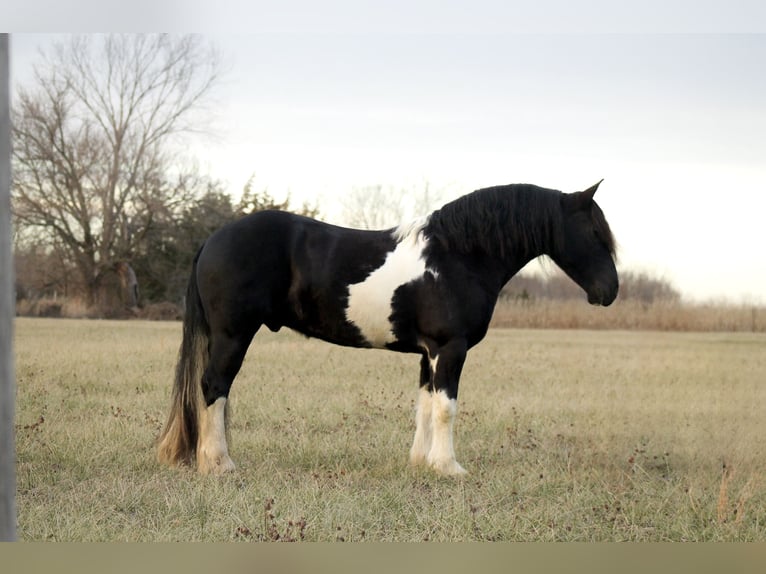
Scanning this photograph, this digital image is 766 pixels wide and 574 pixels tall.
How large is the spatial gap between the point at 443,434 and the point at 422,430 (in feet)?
0.77

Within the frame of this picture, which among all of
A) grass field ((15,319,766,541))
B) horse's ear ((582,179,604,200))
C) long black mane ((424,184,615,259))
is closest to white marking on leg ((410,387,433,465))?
grass field ((15,319,766,541))

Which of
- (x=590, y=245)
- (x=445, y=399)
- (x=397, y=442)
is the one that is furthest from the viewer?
(x=397, y=442)

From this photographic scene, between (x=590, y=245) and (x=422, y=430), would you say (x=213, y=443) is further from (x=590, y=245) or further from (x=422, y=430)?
(x=590, y=245)

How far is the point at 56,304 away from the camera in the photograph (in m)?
Result: 7.14

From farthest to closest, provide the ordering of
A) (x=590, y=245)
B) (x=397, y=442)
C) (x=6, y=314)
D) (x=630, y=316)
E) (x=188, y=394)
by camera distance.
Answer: (x=630, y=316) → (x=397, y=442) → (x=188, y=394) → (x=590, y=245) → (x=6, y=314)

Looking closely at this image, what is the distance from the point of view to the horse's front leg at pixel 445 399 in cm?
399

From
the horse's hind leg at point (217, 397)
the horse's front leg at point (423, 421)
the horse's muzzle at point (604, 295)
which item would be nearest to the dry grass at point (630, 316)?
the horse's muzzle at point (604, 295)

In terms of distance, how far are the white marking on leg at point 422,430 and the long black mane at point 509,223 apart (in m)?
0.85

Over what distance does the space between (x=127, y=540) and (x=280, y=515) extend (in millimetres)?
710

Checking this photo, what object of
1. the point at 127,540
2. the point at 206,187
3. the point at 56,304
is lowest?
the point at 127,540

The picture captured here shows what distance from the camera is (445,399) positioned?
3.99 metres

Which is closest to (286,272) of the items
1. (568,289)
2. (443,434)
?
(443,434)

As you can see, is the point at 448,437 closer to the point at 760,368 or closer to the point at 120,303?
the point at 760,368

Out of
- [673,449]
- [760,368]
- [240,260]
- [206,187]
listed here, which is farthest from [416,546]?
[206,187]
